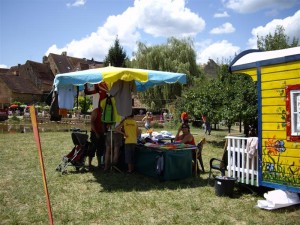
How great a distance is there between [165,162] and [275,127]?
8.58 feet

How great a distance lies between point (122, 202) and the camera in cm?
595

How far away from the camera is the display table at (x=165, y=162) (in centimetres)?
743

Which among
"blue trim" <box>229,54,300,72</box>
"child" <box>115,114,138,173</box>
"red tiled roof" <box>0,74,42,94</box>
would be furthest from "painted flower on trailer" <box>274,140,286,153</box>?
"red tiled roof" <box>0,74,42,94</box>

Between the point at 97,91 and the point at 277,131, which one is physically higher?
the point at 97,91

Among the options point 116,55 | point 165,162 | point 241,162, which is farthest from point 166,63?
point 241,162

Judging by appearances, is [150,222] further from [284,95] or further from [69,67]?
[69,67]

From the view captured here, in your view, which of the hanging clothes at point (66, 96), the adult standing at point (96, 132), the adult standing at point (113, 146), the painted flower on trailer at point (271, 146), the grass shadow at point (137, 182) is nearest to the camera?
the painted flower on trailer at point (271, 146)

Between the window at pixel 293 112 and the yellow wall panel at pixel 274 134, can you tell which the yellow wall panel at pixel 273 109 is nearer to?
the window at pixel 293 112

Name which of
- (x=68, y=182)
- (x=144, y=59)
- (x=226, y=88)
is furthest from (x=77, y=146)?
Result: (x=144, y=59)

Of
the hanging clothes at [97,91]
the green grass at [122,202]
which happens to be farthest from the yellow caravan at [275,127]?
the hanging clothes at [97,91]

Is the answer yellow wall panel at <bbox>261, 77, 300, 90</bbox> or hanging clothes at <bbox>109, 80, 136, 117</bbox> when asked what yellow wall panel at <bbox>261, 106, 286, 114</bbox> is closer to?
yellow wall panel at <bbox>261, 77, 300, 90</bbox>

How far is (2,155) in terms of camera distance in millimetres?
11203

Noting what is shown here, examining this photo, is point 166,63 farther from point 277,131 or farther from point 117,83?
point 277,131

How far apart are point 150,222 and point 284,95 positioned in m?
3.16
